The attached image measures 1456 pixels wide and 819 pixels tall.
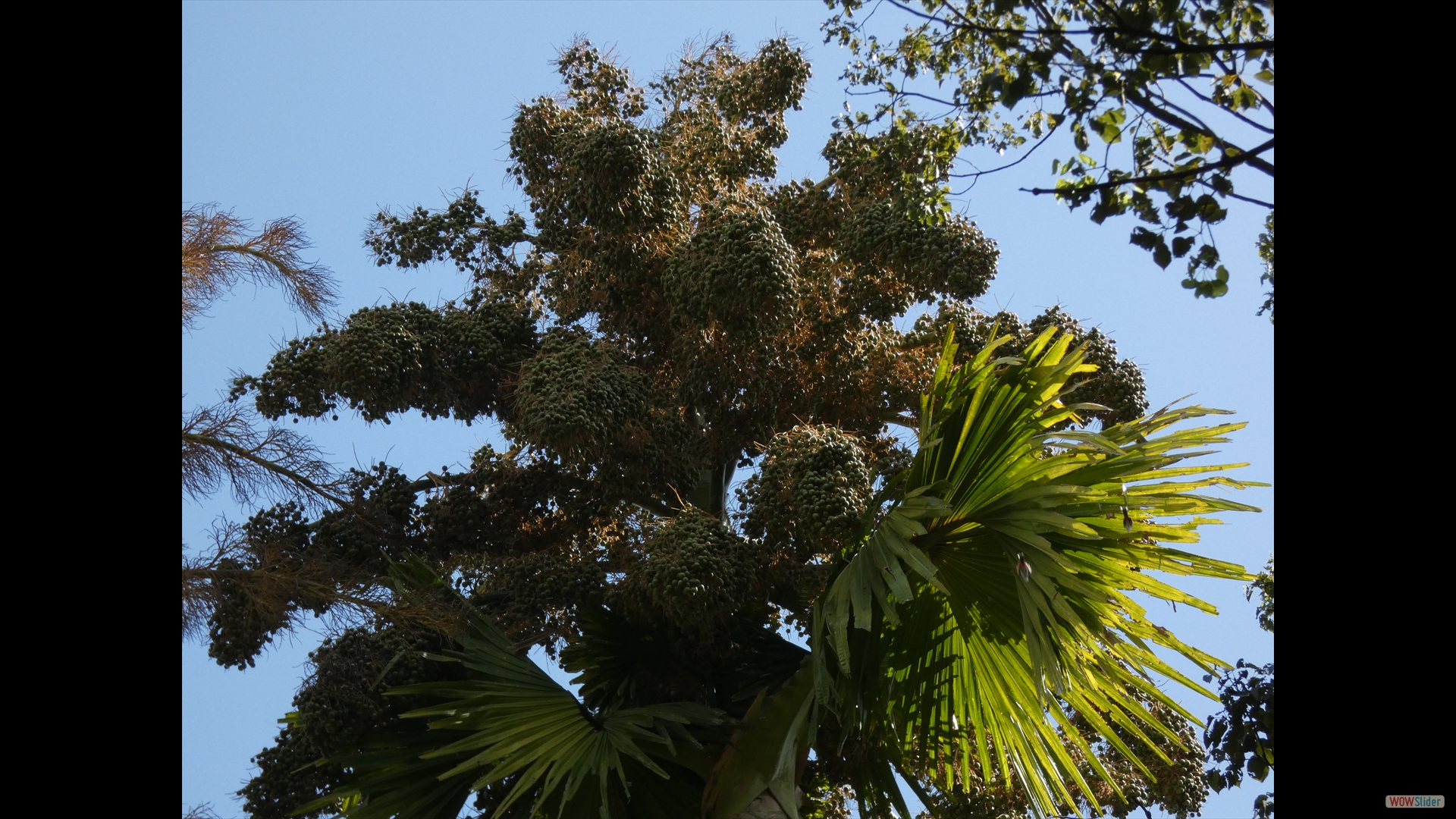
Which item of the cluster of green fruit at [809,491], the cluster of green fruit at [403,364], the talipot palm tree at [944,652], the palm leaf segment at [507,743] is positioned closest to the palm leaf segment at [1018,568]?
the talipot palm tree at [944,652]

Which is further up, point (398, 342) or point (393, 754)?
Result: point (398, 342)

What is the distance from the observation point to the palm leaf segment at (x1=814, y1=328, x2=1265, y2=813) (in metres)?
5.37

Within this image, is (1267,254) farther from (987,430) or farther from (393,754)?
(393,754)

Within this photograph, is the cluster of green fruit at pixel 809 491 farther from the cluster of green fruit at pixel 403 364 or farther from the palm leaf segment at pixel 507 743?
the cluster of green fruit at pixel 403 364

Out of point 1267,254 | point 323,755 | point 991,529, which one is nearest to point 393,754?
point 323,755

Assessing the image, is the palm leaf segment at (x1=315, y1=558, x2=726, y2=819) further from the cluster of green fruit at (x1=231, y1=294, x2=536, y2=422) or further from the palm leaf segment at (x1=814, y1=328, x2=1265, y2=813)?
the cluster of green fruit at (x1=231, y1=294, x2=536, y2=422)

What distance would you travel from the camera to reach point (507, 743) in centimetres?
611

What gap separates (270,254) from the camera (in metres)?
6.93

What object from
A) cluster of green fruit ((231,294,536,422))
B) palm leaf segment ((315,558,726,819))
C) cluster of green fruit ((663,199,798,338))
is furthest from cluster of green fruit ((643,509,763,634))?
cluster of green fruit ((231,294,536,422))

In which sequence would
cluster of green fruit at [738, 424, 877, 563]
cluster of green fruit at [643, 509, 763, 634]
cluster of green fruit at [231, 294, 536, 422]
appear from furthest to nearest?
cluster of green fruit at [231, 294, 536, 422], cluster of green fruit at [643, 509, 763, 634], cluster of green fruit at [738, 424, 877, 563]

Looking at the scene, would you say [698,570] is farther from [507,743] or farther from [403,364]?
[403,364]

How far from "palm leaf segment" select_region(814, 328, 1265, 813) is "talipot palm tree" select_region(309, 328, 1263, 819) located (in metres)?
0.01
